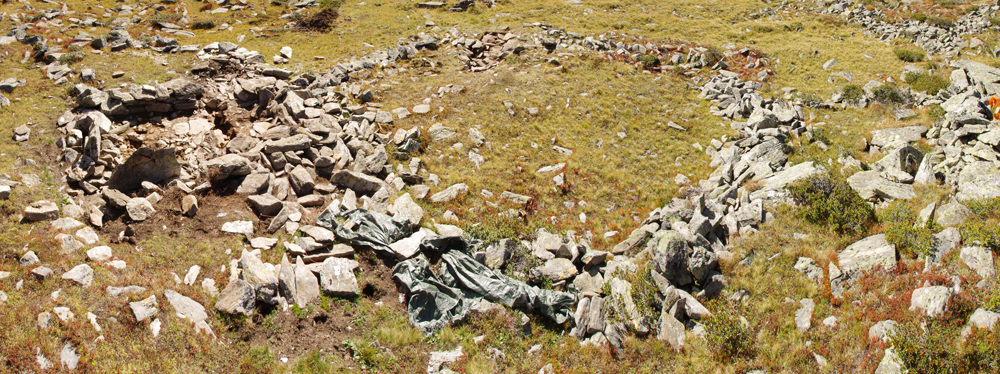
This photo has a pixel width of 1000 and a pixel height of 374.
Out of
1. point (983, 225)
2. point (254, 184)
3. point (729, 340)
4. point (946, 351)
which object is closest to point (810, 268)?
point (946, 351)

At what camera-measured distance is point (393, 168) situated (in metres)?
18.4

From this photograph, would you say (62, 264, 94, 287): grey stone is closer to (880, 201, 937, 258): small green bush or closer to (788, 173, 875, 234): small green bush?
(788, 173, 875, 234): small green bush

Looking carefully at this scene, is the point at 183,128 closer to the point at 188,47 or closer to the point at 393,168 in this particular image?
the point at 393,168

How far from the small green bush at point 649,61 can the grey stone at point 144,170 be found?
29.5 m

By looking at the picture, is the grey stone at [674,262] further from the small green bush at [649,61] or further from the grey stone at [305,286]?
the small green bush at [649,61]

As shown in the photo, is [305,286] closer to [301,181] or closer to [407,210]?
[407,210]

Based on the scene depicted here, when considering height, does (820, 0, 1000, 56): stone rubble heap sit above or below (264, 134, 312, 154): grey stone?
above

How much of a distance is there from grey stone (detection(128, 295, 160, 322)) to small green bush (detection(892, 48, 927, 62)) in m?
43.9

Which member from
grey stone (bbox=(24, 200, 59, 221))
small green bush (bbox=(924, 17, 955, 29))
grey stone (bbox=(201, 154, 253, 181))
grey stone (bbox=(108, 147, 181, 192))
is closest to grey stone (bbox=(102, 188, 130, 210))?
grey stone (bbox=(108, 147, 181, 192))

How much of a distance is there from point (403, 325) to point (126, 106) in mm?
16072

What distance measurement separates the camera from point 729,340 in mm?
10320

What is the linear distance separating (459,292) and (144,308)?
23.0ft

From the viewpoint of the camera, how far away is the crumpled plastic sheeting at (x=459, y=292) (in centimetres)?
1136

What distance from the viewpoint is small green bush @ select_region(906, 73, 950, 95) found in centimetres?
2358
